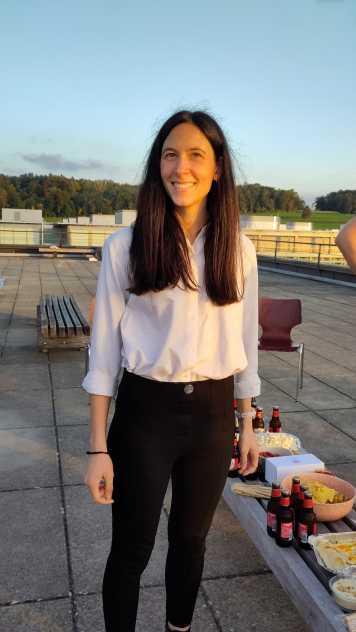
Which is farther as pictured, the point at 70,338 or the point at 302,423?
the point at 70,338

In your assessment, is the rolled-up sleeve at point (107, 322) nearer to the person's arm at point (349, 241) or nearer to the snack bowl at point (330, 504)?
the person's arm at point (349, 241)

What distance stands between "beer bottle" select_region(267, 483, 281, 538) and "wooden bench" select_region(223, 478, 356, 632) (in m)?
0.04

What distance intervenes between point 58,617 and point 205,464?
1267mm

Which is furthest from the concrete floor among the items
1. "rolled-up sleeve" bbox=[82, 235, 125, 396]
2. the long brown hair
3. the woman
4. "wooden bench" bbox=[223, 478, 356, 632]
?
the long brown hair

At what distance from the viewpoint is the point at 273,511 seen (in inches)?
109

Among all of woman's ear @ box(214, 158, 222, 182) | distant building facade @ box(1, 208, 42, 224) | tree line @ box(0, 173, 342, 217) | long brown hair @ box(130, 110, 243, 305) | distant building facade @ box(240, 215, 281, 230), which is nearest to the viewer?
long brown hair @ box(130, 110, 243, 305)

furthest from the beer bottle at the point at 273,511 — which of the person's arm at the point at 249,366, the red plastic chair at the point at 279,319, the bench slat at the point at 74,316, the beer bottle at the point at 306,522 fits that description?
the bench slat at the point at 74,316

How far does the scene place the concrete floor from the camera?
8.66 ft

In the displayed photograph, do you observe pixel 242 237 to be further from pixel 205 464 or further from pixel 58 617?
pixel 58 617

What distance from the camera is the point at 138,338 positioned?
6.06ft

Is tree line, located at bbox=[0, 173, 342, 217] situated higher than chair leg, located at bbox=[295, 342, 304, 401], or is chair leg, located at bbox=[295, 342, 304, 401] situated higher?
tree line, located at bbox=[0, 173, 342, 217]

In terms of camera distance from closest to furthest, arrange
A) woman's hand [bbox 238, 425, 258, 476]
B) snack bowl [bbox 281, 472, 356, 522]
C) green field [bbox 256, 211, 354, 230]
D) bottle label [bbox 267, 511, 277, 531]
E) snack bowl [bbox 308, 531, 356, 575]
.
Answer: woman's hand [bbox 238, 425, 258, 476] < snack bowl [bbox 308, 531, 356, 575] < bottle label [bbox 267, 511, 277, 531] < snack bowl [bbox 281, 472, 356, 522] < green field [bbox 256, 211, 354, 230]

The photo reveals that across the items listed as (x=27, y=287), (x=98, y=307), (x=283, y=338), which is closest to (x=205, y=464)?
(x=98, y=307)

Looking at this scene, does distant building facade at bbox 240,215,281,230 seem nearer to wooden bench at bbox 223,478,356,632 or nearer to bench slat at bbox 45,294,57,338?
bench slat at bbox 45,294,57,338
